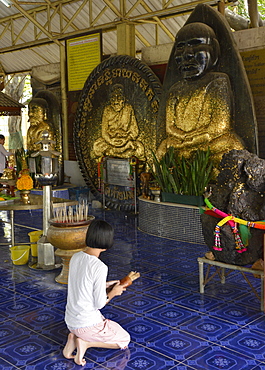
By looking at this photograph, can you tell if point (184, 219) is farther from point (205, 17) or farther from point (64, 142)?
point (64, 142)

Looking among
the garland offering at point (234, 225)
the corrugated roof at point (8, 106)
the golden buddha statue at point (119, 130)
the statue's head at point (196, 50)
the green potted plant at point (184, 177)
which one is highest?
the statue's head at point (196, 50)

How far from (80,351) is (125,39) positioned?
290 inches

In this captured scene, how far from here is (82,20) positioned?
465 inches

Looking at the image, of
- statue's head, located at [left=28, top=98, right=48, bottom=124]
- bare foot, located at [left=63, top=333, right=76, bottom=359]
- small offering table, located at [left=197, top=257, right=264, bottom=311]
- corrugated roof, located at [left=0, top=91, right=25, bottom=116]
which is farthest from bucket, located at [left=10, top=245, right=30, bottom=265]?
statue's head, located at [left=28, top=98, right=48, bottom=124]

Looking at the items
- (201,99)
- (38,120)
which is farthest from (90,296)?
(38,120)

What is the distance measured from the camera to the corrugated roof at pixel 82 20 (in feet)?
32.4

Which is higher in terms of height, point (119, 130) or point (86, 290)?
point (119, 130)

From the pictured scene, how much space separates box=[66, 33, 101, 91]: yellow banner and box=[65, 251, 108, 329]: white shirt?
7.50m

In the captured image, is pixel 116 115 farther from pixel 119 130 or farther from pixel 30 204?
pixel 30 204

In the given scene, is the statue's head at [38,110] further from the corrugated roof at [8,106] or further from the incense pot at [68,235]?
the incense pot at [68,235]

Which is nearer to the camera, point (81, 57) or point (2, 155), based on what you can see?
point (2, 155)

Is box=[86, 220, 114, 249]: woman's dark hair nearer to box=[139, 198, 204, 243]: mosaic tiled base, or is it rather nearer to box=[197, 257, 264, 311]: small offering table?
box=[197, 257, 264, 311]: small offering table

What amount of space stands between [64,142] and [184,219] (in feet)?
17.7

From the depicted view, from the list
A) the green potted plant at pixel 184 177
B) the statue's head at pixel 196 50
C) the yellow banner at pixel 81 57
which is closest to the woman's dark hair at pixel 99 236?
the green potted plant at pixel 184 177
